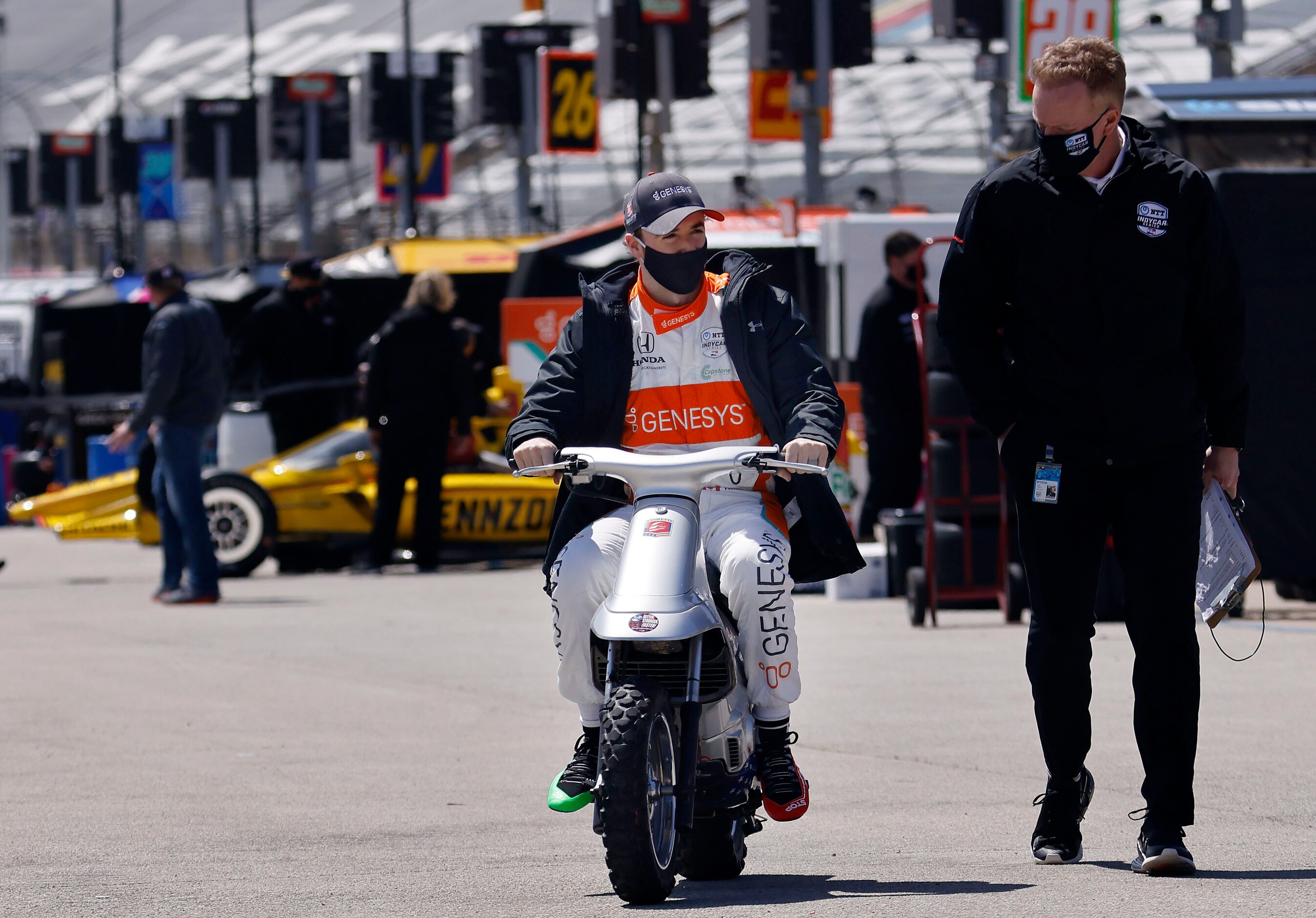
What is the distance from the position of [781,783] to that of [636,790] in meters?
0.65

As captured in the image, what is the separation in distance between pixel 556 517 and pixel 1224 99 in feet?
28.0

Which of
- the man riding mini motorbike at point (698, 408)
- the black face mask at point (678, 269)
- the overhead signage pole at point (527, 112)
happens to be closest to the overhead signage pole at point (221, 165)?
the overhead signage pole at point (527, 112)

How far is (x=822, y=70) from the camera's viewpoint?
853 inches

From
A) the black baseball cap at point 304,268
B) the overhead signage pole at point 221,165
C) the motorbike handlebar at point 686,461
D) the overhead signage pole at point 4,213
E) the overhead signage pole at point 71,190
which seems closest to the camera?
the motorbike handlebar at point 686,461

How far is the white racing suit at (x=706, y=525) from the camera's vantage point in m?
5.63

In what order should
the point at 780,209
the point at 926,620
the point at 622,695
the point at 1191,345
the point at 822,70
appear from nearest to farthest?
the point at 622,695 → the point at 1191,345 → the point at 926,620 → the point at 780,209 → the point at 822,70

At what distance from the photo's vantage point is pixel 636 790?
514 cm

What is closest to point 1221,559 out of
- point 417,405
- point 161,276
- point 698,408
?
point 698,408

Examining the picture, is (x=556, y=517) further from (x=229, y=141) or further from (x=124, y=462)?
(x=229, y=141)

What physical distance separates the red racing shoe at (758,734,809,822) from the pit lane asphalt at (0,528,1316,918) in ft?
0.55

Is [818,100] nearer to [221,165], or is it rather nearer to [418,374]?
[418,374]

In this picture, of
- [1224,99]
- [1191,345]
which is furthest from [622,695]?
[1224,99]

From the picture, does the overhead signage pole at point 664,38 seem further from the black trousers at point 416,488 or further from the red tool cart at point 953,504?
the red tool cart at point 953,504

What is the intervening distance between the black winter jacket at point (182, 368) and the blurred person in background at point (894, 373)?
3.78 metres
